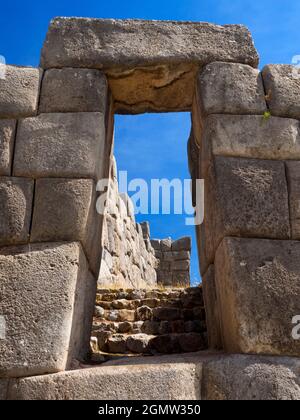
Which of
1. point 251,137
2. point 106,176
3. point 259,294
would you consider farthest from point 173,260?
point 259,294

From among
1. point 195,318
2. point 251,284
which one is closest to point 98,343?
point 195,318

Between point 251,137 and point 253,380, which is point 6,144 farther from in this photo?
point 253,380

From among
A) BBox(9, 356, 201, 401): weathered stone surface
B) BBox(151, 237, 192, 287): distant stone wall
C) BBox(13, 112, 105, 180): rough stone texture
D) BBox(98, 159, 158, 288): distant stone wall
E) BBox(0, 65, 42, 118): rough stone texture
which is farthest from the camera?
BBox(151, 237, 192, 287): distant stone wall

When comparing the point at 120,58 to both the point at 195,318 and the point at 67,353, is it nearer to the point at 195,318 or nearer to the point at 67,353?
the point at 67,353

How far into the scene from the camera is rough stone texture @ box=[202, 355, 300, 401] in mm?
2599

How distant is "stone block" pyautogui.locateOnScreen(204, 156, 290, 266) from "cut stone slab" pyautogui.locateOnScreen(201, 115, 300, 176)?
9 cm

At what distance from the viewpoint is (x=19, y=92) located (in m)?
3.63

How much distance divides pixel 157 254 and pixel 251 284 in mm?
12145

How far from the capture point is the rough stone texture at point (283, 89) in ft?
11.9

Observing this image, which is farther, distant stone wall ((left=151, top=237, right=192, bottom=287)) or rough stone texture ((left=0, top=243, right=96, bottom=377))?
distant stone wall ((left=151, top=237, right=192, bottom=287))

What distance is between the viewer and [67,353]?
280 centimetres

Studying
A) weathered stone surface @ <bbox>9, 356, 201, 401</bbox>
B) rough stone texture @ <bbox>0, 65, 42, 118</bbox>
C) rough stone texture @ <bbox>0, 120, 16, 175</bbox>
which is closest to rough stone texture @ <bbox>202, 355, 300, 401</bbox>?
weathered stone surface @ <bbox>9, 356, 201, 401</bbox>

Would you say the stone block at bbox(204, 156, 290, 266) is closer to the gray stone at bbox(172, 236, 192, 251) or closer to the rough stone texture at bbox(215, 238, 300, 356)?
the rough stone texture at bbox(215, 238, 300, 356)

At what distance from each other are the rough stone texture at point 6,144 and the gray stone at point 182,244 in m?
11.7
